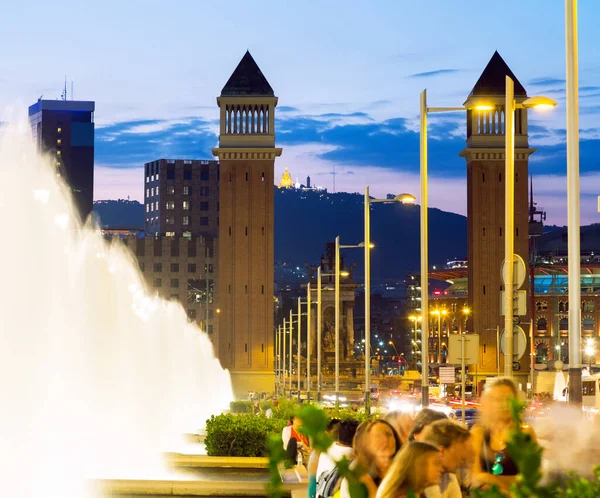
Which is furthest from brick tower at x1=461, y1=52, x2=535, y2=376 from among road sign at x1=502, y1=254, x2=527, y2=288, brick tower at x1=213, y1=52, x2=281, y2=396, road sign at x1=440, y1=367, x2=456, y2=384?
road sign at x1=502, y1=254, x2=527, y2=288

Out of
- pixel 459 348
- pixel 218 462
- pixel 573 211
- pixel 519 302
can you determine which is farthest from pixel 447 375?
pixel 573 211

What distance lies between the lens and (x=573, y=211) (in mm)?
16438

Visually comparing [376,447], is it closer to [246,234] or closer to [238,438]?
[238,438]

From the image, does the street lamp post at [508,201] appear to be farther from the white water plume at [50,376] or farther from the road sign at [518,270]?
the white water plume at [50,376]

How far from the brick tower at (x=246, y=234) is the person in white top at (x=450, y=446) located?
91.7 meters

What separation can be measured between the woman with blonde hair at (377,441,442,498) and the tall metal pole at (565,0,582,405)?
863cm

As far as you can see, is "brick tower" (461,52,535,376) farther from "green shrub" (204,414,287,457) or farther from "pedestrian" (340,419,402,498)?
"pedestrian" (340,419,402,498)

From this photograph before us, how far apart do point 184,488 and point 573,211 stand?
7.40 m

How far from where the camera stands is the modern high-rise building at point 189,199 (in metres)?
176

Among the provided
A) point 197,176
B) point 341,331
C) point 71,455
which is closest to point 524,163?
point 341,331

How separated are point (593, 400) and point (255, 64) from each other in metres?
73.2

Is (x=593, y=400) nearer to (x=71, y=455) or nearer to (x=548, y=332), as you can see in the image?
(x=71, y=455)

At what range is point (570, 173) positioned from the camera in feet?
54.5

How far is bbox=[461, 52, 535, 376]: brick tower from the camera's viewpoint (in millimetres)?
104000
